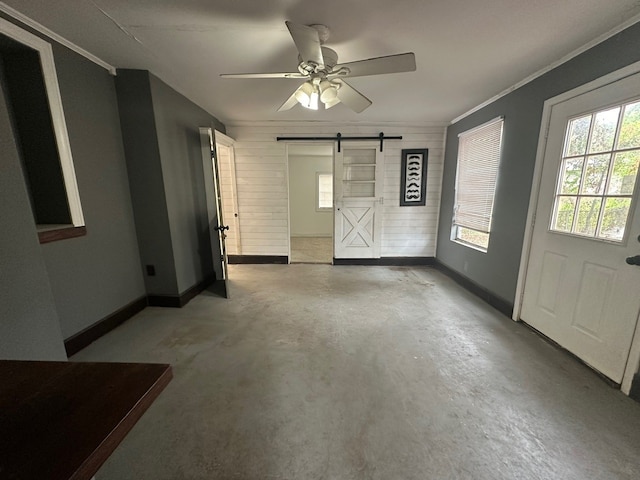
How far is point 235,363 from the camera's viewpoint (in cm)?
199

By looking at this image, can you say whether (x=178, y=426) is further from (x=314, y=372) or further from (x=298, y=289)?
(x=298, y=289)

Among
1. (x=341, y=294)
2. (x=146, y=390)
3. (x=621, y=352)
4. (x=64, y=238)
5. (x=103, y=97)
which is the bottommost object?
(x=341, y=294)

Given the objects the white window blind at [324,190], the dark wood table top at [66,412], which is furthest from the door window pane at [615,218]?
the white window blind at [324,190]

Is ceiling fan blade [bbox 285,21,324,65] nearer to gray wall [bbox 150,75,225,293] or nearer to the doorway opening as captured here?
gray wall [bbox 150,75,225,293]

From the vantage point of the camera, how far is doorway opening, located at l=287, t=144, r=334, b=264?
6.82 meters

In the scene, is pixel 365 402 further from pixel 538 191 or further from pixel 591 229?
pixel 538 191

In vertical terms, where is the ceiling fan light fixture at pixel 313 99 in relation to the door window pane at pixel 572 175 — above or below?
above

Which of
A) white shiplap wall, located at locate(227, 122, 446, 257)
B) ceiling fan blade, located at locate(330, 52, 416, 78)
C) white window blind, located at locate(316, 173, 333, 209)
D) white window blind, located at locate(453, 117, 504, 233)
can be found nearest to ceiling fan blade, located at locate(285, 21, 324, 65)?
ceiling fan blade, located at locate(330, 52, 416, 78)

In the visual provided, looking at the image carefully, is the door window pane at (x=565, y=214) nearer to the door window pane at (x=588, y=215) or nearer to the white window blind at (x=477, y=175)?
the door window pane at (x=588, y=215)

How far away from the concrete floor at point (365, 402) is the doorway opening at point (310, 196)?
4.15 metres

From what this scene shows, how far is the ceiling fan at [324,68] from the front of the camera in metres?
1.55

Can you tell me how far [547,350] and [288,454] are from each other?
2285 millimetres

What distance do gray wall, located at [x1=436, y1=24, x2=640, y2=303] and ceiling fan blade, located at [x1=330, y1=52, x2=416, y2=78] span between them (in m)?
1.42

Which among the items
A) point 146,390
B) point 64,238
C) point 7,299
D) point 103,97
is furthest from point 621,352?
point 103,97
